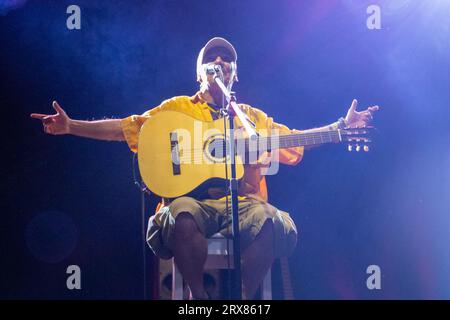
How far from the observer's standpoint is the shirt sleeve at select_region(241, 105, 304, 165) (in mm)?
4406

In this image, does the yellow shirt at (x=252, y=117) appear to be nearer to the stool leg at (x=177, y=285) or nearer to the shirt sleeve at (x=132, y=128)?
the shirt sleeve at (x=132, y=128)

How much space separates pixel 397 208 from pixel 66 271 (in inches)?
83.6

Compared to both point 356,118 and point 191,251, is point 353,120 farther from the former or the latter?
point 191,251

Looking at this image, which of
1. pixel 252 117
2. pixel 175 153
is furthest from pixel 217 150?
pixel 252 117

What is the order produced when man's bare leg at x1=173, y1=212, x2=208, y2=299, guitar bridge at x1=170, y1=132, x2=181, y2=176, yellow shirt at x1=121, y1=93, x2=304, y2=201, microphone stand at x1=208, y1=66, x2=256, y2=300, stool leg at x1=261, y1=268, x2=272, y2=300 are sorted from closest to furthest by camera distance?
microphone stand at x1=208, y1=66, x2=256, y2=300 → man's bare leg at x1=173, y1=212, x2=208, y2=299 → stool leg at x1=261, y1=268, x2=272, y2=300 → guitar bridge at x1=170, y1=132, x2=181, y2=176 → yellow shirt at x1=121, y1=93, x2=304, y2=201

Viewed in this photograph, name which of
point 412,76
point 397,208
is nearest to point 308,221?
point 397,208

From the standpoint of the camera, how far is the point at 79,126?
427cm

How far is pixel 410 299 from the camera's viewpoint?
441 cm

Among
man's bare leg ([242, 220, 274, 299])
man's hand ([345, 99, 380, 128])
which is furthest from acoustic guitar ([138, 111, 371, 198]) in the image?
man's bare leg ([242, 220, 274, 299])

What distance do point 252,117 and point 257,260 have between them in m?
0.95

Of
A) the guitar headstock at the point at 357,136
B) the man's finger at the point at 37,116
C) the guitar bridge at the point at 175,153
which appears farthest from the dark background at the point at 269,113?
the guitar bridge at the point at 175,153

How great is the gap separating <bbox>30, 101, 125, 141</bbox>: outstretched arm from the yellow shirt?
62 mm

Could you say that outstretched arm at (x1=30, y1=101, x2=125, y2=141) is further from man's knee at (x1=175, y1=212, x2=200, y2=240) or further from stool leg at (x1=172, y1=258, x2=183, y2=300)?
stool leg at (x1=172, y1=258, x2=183, y2=300)
